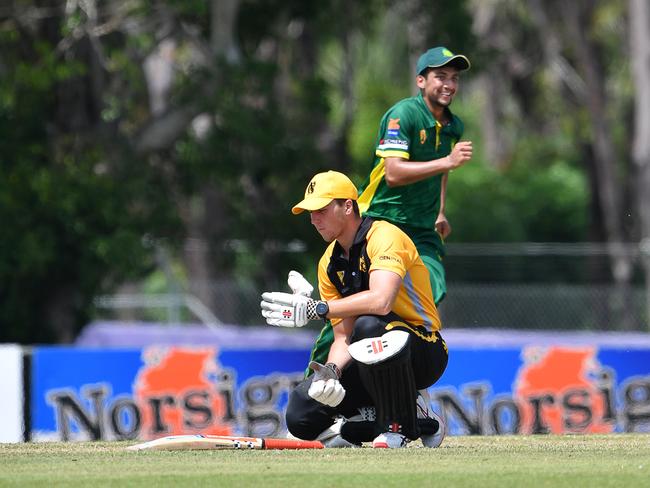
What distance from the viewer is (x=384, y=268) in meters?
7.52

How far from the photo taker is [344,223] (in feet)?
25.3

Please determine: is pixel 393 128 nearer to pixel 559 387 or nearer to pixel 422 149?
pixel 422 149

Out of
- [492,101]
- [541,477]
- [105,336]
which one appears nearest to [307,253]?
[105,336]

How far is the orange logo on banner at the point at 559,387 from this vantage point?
14.3 meters

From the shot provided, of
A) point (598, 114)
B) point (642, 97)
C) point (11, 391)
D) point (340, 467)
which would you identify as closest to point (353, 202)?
point (340, 467)

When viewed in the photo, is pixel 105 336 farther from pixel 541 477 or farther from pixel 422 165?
pixel 541 477

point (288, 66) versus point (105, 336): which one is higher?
point (288, 66)

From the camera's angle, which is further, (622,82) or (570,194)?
(622,82)

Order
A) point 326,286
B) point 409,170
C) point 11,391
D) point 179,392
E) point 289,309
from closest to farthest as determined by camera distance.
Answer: point 289,309
point 326,286
point 409,170
point 11,391
point 179,392

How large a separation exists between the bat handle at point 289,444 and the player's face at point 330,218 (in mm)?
1067

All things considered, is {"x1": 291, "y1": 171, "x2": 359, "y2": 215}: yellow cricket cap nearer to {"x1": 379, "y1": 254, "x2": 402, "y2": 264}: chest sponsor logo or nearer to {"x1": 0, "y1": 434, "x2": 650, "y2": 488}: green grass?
{"x1": 379, "y1": 254, "x2": 402, "y2": 264}: chest sponsor logo

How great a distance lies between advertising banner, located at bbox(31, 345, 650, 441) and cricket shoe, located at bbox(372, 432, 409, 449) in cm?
598

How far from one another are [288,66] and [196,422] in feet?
42.7

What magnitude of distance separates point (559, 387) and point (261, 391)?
2764 millimetres
